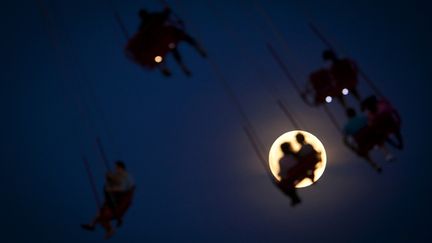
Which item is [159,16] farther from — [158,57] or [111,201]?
[111,201]

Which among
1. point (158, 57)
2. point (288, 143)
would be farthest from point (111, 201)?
point (288, 143)

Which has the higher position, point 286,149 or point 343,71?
point 343,71

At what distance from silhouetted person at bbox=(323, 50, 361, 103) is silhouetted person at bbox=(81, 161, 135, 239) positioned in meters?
3.96

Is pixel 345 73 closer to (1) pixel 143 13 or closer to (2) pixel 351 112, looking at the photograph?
(2) pixel 351 112

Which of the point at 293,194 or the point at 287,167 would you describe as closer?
the point at 287,167

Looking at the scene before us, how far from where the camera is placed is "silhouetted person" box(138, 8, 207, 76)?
298 inches

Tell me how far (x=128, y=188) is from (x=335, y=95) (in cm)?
393

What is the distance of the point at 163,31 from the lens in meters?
7.62

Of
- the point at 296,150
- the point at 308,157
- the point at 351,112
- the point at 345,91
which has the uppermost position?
the point at 345,91

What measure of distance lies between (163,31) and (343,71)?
10.2ft

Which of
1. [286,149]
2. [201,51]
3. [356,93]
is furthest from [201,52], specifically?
[356,93]

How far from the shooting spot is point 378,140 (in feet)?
27.4

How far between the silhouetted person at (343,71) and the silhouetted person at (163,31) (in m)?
2.35

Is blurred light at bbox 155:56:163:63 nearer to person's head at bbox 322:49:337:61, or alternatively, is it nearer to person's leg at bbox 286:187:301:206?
person's head at bbox 322:49:337:61
